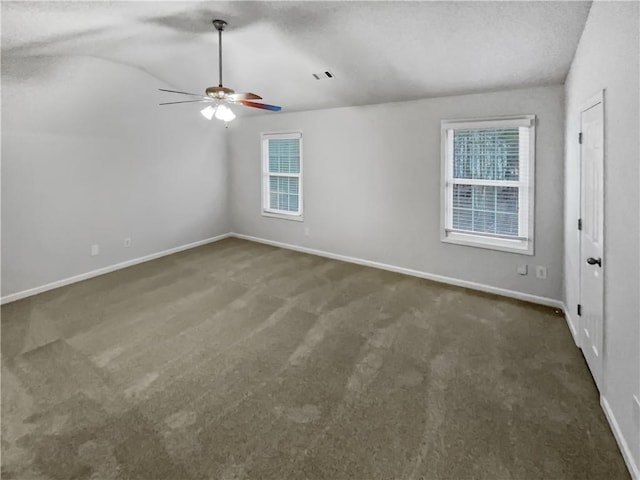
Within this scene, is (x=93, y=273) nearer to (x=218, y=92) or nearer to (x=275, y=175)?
(x=275, y=175)

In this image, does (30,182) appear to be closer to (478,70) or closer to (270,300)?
(270,300)

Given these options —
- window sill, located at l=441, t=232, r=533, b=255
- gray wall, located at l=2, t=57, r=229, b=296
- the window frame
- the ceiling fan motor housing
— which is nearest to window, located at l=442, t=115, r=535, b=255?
window sill, located at l=441, t=232, r=533, b=255

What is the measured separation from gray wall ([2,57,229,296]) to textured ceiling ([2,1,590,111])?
10.6 inches

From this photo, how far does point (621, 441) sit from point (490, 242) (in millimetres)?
2542

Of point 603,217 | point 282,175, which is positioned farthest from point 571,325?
point 282,175

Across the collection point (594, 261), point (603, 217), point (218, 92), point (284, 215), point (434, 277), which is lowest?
point (434, 277)

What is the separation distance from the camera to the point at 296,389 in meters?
2.39

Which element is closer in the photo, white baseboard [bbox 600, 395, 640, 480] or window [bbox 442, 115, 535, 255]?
white baseboard [bbox 600, 395, 640, 480]

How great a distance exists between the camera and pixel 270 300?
393 cm

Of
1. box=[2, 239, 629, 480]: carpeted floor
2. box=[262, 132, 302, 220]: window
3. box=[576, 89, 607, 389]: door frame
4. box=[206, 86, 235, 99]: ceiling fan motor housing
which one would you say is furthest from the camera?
box=[262, 132, 302, 220]: window

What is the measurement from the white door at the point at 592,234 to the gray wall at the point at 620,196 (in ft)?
0.37

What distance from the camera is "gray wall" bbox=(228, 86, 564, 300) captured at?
3.67 metres

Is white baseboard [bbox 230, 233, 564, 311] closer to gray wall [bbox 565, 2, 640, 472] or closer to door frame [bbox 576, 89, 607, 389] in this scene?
door frame [bbox 576, 89, 607, 389]

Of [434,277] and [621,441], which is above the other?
[434,277]
